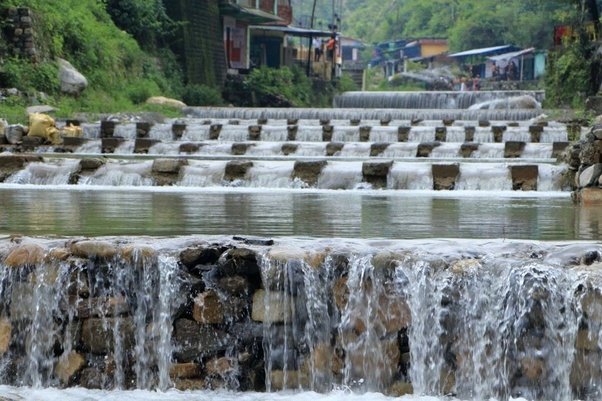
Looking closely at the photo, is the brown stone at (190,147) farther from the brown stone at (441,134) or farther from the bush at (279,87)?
the bush at (279,87)

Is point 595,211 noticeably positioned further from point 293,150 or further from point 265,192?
point 293,150

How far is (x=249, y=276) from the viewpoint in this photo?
6914 mm

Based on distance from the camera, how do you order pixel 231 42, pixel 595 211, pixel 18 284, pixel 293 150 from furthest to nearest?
pixel 231 42 → pixel 293 150 → pixel 595 211 → pixel 18 284

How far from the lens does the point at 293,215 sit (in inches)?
384

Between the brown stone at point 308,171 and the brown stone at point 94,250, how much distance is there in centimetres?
793

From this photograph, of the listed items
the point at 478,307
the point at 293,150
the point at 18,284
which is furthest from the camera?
the point at 293,150

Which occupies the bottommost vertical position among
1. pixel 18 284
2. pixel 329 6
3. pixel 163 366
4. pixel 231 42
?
pixel 163 366

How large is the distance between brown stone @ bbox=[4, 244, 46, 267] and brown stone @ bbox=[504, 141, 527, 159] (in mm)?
12594

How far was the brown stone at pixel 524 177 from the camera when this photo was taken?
1428cm

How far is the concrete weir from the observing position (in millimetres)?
6457

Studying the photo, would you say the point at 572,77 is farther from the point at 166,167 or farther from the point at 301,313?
the point at 301,313

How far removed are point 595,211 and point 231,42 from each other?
122 feet

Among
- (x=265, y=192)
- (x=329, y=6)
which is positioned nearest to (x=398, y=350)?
(x=265, y=192)

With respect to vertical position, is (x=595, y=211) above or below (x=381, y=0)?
below
